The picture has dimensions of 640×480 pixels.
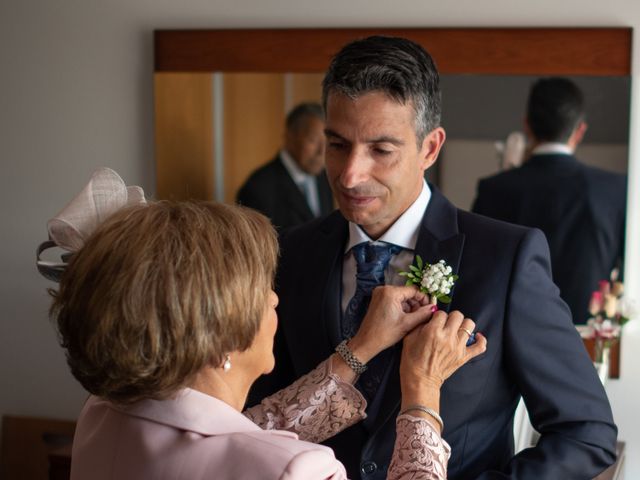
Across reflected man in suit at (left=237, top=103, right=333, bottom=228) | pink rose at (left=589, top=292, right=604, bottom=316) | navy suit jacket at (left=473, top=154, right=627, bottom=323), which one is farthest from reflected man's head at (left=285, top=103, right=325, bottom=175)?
pink rose at (left=589, top=292, right=604, bottom=316)

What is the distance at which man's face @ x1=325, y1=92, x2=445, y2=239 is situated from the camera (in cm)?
187

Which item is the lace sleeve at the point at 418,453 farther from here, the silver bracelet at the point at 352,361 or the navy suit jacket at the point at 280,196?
the navy suit jacket at the point at 280,196

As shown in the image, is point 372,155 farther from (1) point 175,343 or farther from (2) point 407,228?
(1) point 175,343

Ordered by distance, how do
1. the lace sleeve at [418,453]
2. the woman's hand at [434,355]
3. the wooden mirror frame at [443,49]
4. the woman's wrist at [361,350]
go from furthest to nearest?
the wooden mirror frame at [443,49]
the woman's wrist at [361,350]
the woman's hand at [434,355]
the lace sleeve at [418,453]

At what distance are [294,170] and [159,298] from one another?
2.30 m

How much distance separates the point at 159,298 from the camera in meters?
1.34

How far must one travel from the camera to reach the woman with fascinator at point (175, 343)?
1.34 m

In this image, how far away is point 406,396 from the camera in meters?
1.71

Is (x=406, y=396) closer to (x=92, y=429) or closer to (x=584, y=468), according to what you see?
(x=584, y=468)

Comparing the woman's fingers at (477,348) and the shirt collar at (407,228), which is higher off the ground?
the shirt collar at (407,228)

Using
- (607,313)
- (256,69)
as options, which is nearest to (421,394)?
(607,313)

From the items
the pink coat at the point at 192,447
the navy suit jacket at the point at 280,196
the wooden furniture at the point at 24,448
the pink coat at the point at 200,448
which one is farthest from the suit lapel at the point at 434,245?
the wooden furniture at the point at 24,448

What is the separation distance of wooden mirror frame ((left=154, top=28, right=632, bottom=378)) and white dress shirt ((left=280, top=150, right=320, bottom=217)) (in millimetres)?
364

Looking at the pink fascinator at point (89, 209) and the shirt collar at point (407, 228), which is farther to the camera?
the shirt collar at point (407, 228)
